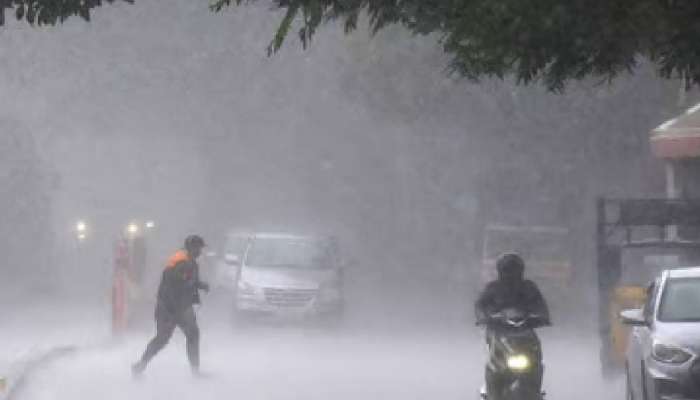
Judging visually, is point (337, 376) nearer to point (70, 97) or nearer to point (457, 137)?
point (457, 137)

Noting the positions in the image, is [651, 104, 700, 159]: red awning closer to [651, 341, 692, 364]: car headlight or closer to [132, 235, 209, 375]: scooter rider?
[132, 235, 209, 375]: scooter rider

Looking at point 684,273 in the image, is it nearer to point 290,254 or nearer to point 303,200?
point 290,254

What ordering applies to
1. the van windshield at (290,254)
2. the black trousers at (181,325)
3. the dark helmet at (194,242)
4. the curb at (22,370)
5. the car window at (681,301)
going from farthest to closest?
the van windshield at (290,254)
the black trousers at (181,325)
the dark helmet at (194,242)
the curb at (22,370)
the car window at (681,301)

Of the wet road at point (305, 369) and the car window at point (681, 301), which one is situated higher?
the car window at point (681, 301)

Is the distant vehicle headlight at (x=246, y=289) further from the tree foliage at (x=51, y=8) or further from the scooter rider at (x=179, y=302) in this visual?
the tree foliage at (x=51, y=8)

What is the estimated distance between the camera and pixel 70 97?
7262 cm

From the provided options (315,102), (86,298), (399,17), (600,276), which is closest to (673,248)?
(600,276)

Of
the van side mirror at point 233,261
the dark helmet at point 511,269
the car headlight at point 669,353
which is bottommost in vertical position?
the car headlight at point 669,353

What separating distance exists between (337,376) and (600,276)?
12.0 feet

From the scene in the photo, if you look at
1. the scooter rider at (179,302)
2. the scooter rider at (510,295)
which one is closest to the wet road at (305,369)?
the scooter rider at (179,302)

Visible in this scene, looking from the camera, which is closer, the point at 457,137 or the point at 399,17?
the point at 399,17

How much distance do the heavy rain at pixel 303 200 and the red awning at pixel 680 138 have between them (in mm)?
276

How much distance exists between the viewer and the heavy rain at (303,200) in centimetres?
2422

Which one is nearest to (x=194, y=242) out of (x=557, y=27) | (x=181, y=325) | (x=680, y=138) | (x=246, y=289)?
(x=181, y=325)
